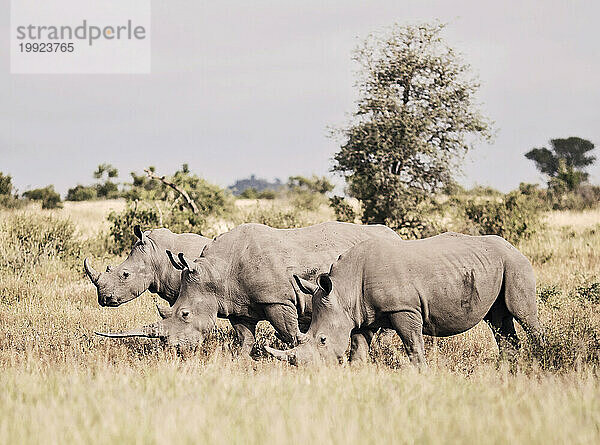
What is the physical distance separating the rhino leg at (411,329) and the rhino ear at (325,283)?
0.68 meters

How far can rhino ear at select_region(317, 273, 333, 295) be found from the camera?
6.93 metres

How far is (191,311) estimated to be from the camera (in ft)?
26.6

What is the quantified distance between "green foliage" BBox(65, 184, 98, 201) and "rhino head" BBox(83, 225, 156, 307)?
44.1 metres

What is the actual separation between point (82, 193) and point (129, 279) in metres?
45.5

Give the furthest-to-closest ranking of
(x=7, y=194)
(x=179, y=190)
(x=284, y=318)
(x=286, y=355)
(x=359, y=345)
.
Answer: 1. (x=7, y=194)
2. (x=179, y=190)
3. (x=284, y=318)
4. (x=359, y=345)
5. (x=286, y=355)

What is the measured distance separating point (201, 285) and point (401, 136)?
13.5 meters

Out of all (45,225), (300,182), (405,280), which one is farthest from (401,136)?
(300,182)

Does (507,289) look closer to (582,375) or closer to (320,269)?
(582,375)

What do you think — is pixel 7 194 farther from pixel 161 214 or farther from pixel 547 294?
pixel 547 294

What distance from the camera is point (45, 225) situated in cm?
1805

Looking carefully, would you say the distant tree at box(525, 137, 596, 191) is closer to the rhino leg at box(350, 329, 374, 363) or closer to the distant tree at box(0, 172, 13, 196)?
the distant tree at box(0, 172, 13, 196)

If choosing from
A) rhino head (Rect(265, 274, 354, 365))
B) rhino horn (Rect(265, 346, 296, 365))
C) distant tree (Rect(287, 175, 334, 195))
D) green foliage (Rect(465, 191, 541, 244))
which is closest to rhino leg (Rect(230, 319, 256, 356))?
rhino head (Rect(265, 274, 354, 365))

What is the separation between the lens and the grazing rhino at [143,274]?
948 centimetres

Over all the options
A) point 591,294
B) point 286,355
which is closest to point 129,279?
point 286,355
